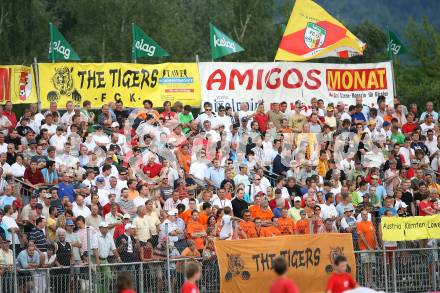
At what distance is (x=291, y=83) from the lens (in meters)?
35.2

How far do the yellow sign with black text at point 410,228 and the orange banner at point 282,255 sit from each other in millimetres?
1033

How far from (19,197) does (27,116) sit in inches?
138

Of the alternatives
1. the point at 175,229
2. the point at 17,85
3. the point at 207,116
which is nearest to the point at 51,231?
the point at 175,229

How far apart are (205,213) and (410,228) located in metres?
4.97

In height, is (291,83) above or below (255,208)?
above

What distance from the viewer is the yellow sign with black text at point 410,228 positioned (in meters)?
27.2

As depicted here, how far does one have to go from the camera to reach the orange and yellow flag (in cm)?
3522

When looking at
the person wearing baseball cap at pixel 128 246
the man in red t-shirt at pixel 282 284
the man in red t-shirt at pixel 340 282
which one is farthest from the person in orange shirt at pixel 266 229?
the man in red t-shirt at pixel 282 284

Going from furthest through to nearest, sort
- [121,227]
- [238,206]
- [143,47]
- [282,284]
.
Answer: [143,47], [238,206], [121,227], [282,284]

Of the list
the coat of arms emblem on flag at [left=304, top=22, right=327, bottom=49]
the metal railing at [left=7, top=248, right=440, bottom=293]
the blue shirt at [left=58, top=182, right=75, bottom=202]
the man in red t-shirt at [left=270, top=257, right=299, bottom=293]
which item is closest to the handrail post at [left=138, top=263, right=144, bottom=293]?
the metal railing at [left=7, top=248, right=440, bottom=293]

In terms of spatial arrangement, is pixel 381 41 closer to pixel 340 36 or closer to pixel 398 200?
pixel 340 36

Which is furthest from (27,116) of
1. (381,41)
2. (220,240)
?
(381,41)

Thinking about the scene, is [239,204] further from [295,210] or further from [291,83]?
[291,83]

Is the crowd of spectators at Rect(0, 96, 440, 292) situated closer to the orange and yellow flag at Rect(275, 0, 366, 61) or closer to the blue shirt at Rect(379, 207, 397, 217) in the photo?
the blue shirt at Rect(379, 207, 397, 217)
